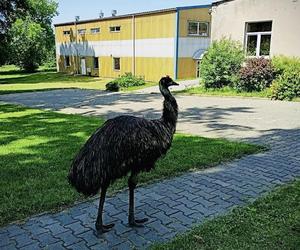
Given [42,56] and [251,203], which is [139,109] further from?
[42,56]

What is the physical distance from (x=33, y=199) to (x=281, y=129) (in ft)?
A: 25.8

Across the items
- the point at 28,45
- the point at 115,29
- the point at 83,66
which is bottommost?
the point at 83,66

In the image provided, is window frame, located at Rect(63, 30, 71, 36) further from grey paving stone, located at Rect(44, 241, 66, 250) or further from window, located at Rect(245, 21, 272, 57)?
grey paving stone, located at Rect(44, 241, 66, 250)

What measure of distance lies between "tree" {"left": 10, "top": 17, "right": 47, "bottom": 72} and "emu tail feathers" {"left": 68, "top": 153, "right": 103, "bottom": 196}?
51.5 meters

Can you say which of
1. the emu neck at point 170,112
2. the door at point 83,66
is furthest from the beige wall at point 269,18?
the door at point 83,66

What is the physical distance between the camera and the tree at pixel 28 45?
51.4 m

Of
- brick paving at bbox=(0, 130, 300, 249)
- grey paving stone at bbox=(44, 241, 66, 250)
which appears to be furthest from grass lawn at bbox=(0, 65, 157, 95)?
grey paving stone at bbox=(44, 241, 66, 250)

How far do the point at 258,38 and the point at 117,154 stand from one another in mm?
19579

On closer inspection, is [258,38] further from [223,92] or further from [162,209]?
[162,209]

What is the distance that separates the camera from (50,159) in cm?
695

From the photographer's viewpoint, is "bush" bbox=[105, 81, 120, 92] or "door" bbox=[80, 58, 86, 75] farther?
"door" bbox=[80, 58, 86, 75]

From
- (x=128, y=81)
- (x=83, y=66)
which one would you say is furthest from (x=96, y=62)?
(x=128, y=81)

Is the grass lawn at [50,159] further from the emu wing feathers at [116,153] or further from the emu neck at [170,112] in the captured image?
the emu neck at [170,112]

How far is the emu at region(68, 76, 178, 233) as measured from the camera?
12.6 ft
